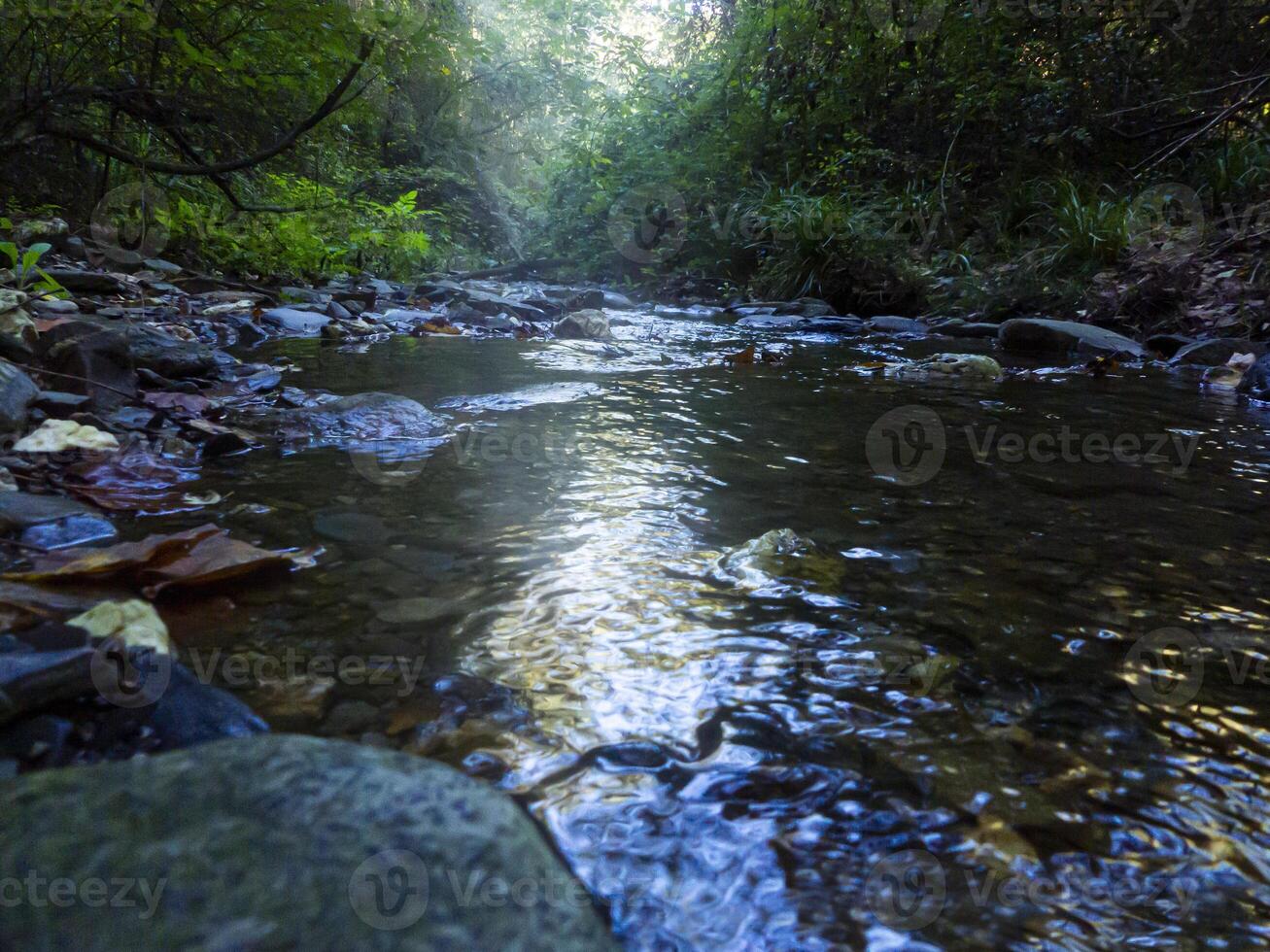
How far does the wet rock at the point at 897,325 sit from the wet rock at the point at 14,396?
6.71 meters

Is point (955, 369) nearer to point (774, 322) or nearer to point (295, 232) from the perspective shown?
point (774, 322)

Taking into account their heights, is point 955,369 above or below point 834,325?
below

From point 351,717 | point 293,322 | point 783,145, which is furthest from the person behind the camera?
point 783,145

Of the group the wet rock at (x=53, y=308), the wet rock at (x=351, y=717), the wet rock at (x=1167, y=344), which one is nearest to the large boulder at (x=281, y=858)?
the wet rock at (x=351, y=717)

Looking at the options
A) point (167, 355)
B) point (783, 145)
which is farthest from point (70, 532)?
point (783, 145)

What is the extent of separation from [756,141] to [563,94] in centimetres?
948

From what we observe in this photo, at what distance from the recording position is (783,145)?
1181cm

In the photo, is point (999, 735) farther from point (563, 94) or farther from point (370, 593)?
point (563, 94)

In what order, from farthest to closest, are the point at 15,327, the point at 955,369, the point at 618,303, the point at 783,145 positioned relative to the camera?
the point at 783,145 → the point at 618,303 → the point at 955,369 → the point at 15,327

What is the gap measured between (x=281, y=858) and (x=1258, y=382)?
5457 mm

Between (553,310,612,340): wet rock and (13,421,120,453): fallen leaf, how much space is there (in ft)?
14.1

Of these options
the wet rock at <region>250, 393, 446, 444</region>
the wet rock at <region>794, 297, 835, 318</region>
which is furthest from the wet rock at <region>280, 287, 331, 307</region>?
the wet rock at <region>794, 297, 835, 318</region>

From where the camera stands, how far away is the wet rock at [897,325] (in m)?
7.56

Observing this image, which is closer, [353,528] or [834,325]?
[353,528]
